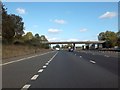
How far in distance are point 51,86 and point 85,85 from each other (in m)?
1.27

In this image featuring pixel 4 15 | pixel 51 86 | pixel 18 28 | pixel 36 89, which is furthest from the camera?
pixel 18 28

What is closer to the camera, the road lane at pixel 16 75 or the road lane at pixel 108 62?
the road lane at pixel 16 75

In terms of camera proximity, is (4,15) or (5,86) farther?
(4,15)

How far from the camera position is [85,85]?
11945 millimetres

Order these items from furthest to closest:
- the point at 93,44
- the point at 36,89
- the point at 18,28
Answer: the point at 93,44 < the point at 18,28 < the point at 36,89

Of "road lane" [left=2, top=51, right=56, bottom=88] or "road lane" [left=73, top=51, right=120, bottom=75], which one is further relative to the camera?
"road lane" [left=73, top=51, right=120, bottom=75]

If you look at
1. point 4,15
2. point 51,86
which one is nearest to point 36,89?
point 51,86

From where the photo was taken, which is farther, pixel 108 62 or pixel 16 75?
pixel 108 62

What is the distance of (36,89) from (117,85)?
3.06 m

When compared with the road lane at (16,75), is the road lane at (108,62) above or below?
below

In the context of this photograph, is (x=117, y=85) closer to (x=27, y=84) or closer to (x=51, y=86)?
(x=51, y=86)

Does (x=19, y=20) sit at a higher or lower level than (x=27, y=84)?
higher

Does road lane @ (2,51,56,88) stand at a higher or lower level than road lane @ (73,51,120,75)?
higher

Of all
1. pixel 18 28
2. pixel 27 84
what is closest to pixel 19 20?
pixel 18 28
